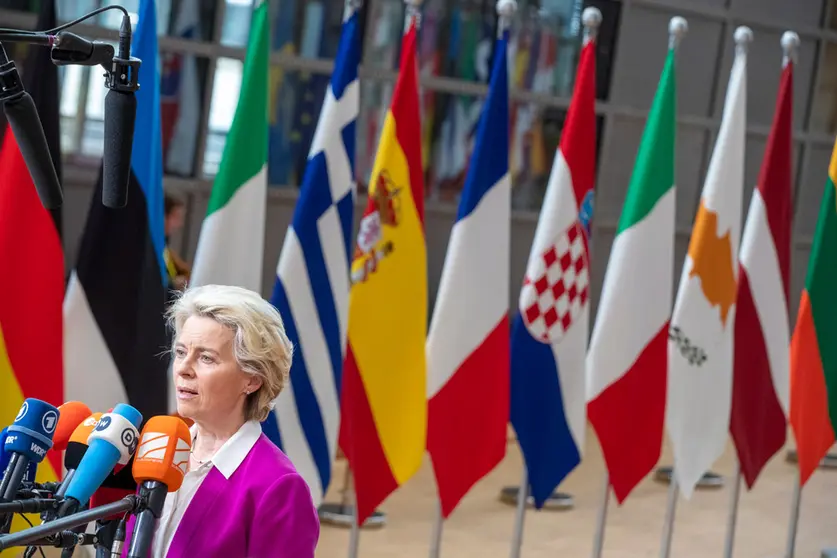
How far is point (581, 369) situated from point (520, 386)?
0.79 ft

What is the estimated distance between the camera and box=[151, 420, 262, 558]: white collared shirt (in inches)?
67.9

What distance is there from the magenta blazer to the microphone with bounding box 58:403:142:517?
248 mm

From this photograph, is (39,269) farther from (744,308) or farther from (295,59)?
(295,59)

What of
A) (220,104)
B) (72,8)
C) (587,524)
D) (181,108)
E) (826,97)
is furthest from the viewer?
(826,97)

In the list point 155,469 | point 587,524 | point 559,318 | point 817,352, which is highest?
point 155,469

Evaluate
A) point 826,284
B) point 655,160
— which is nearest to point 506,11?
point 655,160

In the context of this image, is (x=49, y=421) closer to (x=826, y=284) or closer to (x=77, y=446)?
(x=77, y=446)

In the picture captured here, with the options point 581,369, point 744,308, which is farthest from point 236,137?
point 744,308

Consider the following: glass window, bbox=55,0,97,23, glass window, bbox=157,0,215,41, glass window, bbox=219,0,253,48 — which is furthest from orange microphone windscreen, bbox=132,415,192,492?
glass window, bbox=219,0,253,48

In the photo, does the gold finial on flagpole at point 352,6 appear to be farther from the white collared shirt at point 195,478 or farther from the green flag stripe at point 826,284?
the white collared shirt at point 195,478

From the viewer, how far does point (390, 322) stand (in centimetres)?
402

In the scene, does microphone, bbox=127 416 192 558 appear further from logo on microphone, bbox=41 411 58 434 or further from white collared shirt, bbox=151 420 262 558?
white collared shirt, bbox=151 420 262 558

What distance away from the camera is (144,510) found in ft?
4.65

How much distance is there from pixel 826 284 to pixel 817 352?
0.91 ft
